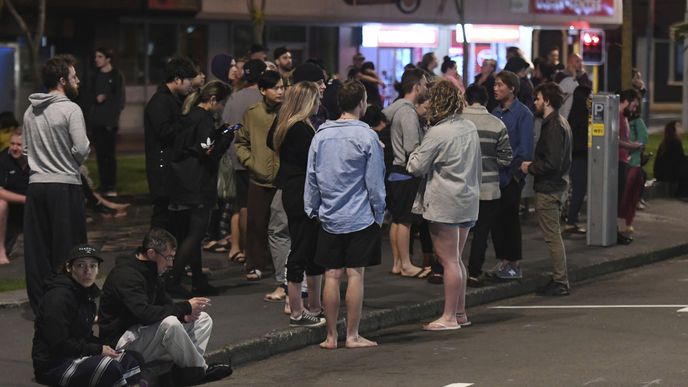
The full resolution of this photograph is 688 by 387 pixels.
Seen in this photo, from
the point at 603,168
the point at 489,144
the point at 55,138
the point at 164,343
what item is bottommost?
the point at 164,343

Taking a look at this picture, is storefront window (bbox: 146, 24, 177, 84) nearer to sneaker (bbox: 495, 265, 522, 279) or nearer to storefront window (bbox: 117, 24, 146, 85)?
storefront window (bbox: 117, 24, 146, 85)

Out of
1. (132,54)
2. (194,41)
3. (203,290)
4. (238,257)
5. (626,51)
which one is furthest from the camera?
(194,41)

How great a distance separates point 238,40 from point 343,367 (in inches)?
1017

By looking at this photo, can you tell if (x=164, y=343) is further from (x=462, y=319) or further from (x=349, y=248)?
A: (x=462, y=319)

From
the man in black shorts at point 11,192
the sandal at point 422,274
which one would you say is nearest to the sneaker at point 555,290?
the sandal at point 422,274

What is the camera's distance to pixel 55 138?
33.0ft

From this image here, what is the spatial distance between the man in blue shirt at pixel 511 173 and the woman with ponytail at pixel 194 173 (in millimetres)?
2597

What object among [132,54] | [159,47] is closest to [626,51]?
[132,54]

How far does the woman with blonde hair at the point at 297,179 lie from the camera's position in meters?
10.3

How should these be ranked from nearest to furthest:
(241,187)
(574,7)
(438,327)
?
(438,327) → (241,187) → (574,7)

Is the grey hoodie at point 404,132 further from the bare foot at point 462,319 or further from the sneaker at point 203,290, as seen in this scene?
the sneaker at point 203,290

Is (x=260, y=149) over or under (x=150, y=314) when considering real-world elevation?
over

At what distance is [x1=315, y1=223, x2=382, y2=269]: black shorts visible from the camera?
32.5 ft

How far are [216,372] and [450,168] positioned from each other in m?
2.65
